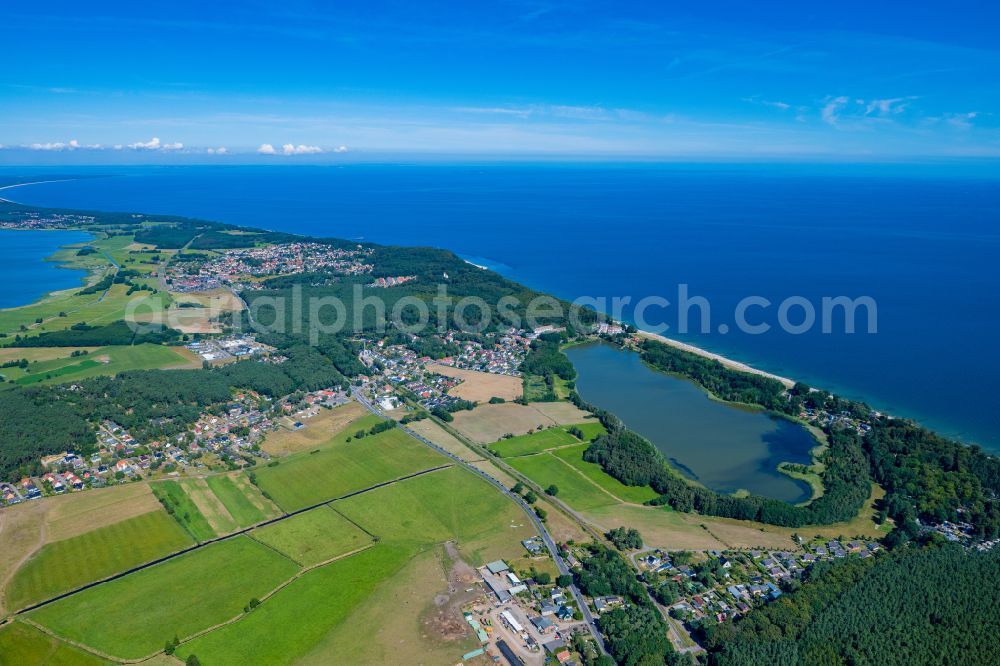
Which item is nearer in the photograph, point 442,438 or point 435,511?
point 435,511

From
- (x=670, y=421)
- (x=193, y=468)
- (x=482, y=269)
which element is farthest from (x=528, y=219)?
(x=193, y=468)

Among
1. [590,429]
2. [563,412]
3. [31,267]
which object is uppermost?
[31,267]

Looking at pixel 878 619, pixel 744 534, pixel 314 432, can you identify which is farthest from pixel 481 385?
pixel 878 619

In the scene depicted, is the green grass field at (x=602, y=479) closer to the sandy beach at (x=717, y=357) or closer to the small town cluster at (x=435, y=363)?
the small town cluster at (x=435, y=363)

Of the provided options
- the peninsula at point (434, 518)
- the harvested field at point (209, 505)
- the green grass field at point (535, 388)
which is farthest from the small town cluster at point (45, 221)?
the harvested field at point (209, 505)

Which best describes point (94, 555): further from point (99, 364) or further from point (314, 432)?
point (99, 364)

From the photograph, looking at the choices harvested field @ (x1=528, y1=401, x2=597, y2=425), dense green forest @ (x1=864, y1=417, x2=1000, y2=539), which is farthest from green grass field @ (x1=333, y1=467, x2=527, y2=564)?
dense green forest @ (x1=864, y1=417, x2=1000, y2=539)
